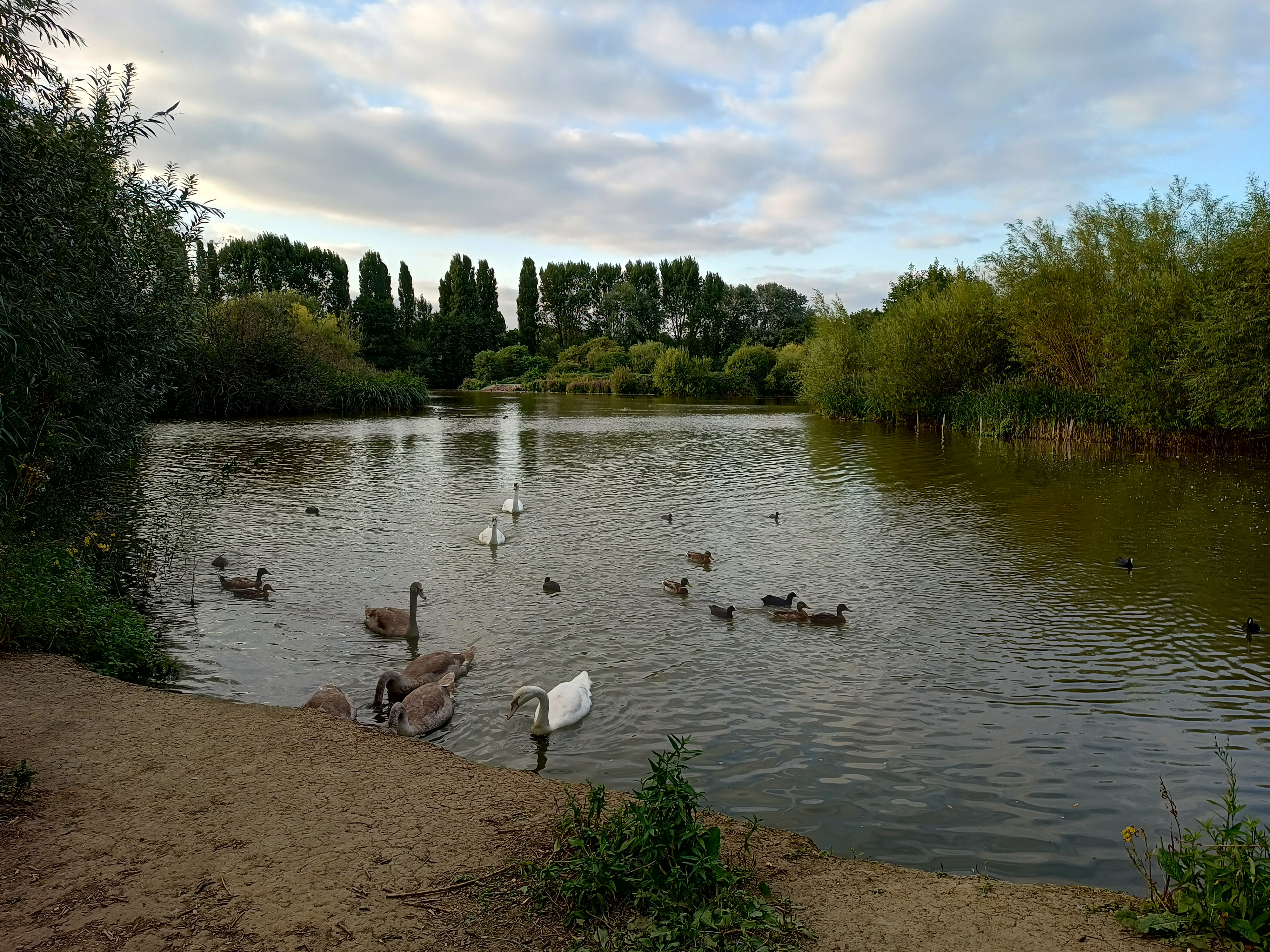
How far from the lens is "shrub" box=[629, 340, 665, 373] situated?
308 ft

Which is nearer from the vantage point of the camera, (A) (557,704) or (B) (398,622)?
(A) (557,704)

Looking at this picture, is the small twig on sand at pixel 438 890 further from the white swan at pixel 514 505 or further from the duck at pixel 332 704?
the white swan at pixel 514 505

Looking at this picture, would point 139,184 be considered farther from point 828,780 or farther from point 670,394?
point 670,394

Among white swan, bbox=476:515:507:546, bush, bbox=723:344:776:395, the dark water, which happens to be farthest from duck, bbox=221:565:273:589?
bush, bbox=723:344:776:395

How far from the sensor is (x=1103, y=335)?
30.8 metres

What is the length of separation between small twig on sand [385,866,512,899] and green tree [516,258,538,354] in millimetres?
109609

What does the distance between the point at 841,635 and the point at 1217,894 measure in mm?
6779

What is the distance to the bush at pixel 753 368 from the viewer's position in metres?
87.5

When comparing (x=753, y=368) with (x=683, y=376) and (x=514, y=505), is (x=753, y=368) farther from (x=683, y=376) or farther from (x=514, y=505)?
(x=514, y=505)

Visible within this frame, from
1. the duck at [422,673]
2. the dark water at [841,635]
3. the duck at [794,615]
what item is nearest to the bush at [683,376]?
the dark water at [841,635]

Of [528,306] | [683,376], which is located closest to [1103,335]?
[683,376]

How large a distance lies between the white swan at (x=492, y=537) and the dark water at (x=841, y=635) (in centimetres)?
24

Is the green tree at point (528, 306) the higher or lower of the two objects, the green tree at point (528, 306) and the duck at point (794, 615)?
the higher

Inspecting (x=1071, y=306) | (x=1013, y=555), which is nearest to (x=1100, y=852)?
(x=1013, y=555)
